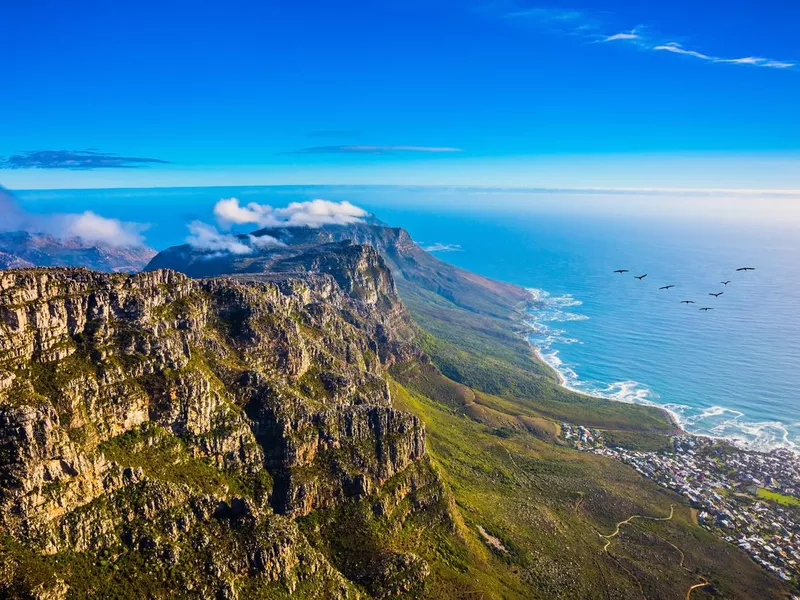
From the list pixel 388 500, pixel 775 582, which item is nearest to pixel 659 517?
pixel 775 582

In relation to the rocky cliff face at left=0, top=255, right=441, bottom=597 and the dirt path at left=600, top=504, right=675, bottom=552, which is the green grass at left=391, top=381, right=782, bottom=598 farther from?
the rocky cliff face at left=0, top=255, right=441, bottom=597

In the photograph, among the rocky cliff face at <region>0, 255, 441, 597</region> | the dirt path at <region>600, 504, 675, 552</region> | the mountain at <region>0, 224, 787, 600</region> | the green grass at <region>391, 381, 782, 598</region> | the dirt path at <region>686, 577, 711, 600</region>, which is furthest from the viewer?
the dirt path at <region>600, 504, 675, 552</region>

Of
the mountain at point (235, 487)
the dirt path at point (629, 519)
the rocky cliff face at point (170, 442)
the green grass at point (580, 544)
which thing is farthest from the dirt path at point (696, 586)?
the rocky cliff face at point (170, 442)

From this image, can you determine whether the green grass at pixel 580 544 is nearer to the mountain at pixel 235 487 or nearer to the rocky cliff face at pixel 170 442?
the mountain at pixel 235 487

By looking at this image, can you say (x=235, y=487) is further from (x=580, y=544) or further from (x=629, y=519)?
(x=629, y=519)

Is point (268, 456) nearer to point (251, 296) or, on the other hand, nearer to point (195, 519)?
point (195, 519)

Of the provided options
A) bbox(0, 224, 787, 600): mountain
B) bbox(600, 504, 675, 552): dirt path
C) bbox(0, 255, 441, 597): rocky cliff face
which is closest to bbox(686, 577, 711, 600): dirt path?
bbox(0, 224, 787, 600): mountain
